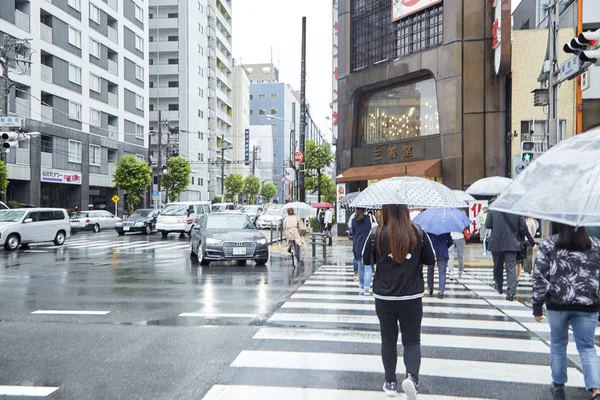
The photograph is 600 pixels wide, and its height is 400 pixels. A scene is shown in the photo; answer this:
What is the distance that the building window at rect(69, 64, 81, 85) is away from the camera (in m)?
43.0

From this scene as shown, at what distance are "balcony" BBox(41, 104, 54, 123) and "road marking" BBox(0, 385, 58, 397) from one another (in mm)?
37920

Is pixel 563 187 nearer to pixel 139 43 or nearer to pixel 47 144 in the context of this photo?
pixel 47 144

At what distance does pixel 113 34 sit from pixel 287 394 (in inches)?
2009

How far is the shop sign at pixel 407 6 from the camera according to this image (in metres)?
26.2

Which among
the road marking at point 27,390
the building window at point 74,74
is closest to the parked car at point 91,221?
the building window at point 74,74

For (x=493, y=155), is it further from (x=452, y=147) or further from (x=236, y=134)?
(x=236, y=134)

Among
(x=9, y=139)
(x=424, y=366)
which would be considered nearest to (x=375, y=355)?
(x=424, y=366)

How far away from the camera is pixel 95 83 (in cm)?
4725

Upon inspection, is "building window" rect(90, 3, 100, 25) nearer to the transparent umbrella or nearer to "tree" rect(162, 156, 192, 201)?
"tree" rect(162, 156, 192, 201)

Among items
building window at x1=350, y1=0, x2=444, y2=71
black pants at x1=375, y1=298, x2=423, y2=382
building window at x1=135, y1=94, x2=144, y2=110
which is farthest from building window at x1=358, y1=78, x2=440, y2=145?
building window at x1=135, y1=94, x2=144, y2=110

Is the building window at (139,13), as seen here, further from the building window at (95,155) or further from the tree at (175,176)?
the building window at (95,155)

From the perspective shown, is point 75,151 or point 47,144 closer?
point 47,144

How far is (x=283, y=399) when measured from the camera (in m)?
4.81

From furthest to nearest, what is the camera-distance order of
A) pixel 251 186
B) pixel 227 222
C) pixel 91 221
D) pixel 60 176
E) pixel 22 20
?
pixel 251 186 → pixel 60 176 → pixel 91 221 → pixel 22 20 → pixel 227 222
